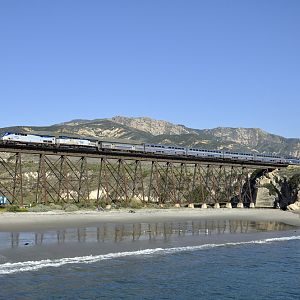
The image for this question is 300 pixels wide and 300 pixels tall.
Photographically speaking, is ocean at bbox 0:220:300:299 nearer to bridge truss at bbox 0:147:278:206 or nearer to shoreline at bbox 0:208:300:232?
shoreline at bbox 0:208:300:232

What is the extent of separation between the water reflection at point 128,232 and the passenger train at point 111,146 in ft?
58.2

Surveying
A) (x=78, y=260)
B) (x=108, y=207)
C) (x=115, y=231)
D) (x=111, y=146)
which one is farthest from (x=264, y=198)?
(x=78, y=260)

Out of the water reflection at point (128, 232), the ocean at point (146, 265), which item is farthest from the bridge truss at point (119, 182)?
the ocean at point (146, 265)

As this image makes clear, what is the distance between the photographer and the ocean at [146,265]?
15844 mm

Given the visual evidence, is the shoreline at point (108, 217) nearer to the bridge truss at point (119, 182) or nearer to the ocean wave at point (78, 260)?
the bridge truss at point (119, 182)

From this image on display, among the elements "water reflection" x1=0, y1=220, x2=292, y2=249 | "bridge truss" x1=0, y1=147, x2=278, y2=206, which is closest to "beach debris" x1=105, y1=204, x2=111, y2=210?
"bridge truss" x1=0, y1=147, x2=278, y2=206

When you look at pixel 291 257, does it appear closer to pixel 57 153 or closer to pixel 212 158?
pixel 57 153

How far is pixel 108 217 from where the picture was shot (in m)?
40.9

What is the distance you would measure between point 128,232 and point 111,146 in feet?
90.3

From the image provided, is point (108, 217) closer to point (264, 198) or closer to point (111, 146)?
point (111, 146)

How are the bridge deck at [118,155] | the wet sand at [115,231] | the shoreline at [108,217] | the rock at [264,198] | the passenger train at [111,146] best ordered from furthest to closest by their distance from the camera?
the rock at [264,198] → the passenger train at [111,146] → the bridge deck at [118,155] → the shoreline at [108,217] → the wet sand at [115,231]

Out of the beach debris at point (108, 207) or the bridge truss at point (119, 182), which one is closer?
the bridge truss at point (119, 182)

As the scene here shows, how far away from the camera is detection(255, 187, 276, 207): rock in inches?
2790

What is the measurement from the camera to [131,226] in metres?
35.3
